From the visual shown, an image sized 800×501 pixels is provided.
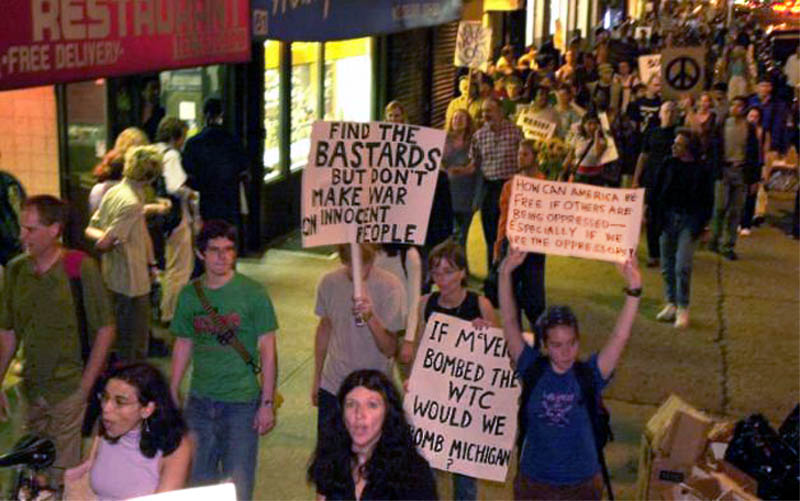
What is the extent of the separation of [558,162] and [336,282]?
23.5ft

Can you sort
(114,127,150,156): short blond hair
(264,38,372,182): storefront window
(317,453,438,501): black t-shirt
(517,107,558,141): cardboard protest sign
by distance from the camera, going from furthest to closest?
1. (517,107,558,141): cardboard protest sign
2. (264,38,372,182): storefront window
3. (114,127,150,156): short blond hair
4. (317,453,438,501): black t-shirt

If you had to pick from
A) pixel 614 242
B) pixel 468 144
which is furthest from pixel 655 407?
pixel 468 144

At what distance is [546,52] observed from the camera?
2542 centimetres

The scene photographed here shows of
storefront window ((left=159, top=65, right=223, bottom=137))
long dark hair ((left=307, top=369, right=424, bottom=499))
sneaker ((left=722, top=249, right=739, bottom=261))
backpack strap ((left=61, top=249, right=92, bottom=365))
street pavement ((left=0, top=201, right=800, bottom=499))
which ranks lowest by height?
street pavement ((left=0, top=201, right=800, bottom=499))

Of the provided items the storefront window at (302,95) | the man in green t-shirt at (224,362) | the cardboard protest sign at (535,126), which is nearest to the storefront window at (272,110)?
the storefront window at (302,95)

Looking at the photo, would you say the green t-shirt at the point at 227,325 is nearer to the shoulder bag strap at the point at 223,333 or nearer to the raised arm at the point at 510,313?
the shoulder bag strap at the point at 223,333

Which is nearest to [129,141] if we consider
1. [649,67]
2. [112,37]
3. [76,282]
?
[112,37]

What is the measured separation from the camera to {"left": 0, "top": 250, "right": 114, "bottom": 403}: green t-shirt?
5.86 metres

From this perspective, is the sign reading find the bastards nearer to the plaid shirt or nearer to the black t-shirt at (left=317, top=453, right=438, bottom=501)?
the black t-shirt at (left=317, top=453, right=438, bottom=501)

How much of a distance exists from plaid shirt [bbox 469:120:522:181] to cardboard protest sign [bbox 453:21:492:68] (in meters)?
5.05

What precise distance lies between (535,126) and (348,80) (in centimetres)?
269

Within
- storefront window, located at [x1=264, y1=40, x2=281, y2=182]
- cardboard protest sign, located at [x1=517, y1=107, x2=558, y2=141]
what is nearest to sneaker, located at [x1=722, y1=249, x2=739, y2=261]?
cardboard protest sign, located at [x1=517, y1=107, x2=558, y2=141]

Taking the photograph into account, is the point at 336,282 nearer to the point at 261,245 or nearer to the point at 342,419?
the point at 342,419

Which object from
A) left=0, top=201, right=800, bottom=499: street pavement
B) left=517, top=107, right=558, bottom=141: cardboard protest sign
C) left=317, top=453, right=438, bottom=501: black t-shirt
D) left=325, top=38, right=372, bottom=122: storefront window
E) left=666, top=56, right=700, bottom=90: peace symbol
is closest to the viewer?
left=317, top=453, right=438, bottom=501: black t-shirt
